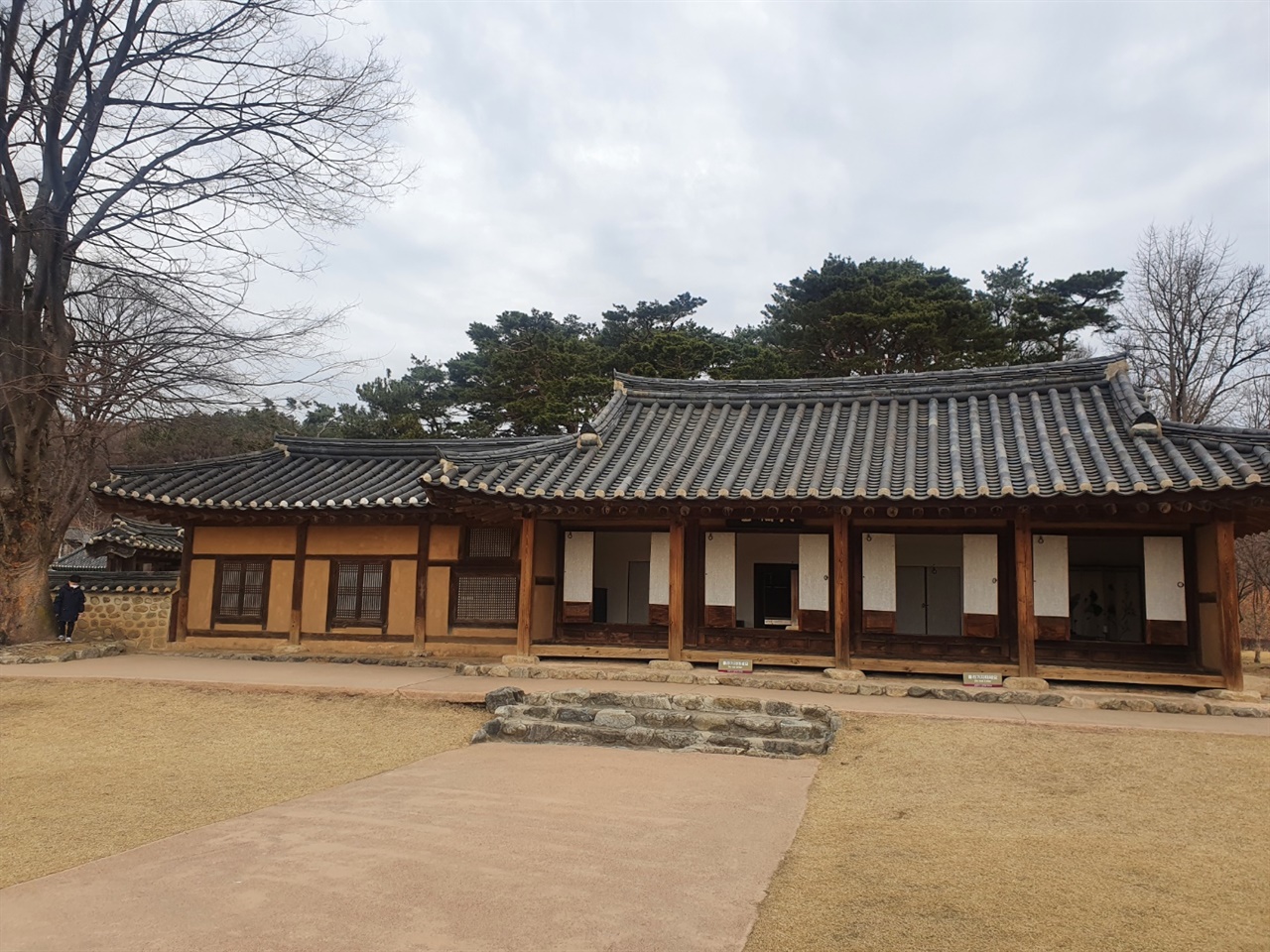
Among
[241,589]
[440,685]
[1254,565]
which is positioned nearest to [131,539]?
[241,589]

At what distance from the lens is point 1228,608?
32.4 feet

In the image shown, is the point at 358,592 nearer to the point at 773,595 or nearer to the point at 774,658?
the point at 774,658

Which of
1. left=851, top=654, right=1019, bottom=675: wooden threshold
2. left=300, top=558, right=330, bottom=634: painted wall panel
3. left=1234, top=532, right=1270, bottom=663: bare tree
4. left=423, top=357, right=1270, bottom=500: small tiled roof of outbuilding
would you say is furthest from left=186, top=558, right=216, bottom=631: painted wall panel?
left=1234, top=532, right=1270, bottom=663: bare tree

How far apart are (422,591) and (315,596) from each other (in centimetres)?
228

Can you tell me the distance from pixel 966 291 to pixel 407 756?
27100 millimetres

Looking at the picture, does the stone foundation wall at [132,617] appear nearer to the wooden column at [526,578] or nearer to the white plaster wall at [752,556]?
the wooden column at [526,578]

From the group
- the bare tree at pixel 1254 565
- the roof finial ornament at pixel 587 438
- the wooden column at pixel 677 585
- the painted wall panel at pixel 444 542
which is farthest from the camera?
the bare tree at pixel 1254 565

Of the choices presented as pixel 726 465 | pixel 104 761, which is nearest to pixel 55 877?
pixel 104 761

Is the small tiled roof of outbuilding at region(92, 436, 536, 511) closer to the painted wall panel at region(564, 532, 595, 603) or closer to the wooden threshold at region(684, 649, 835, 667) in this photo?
the painted wall panel at region(564, 532, 595, 603)

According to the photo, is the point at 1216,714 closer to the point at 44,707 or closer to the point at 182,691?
the point at 182,691

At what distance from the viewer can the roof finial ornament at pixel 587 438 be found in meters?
13.5

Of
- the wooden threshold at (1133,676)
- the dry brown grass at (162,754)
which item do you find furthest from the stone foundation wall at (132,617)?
the wooden threshold at (1133,676)

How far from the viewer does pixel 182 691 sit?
10.8 m

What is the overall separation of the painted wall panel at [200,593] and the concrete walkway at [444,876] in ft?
33.6
